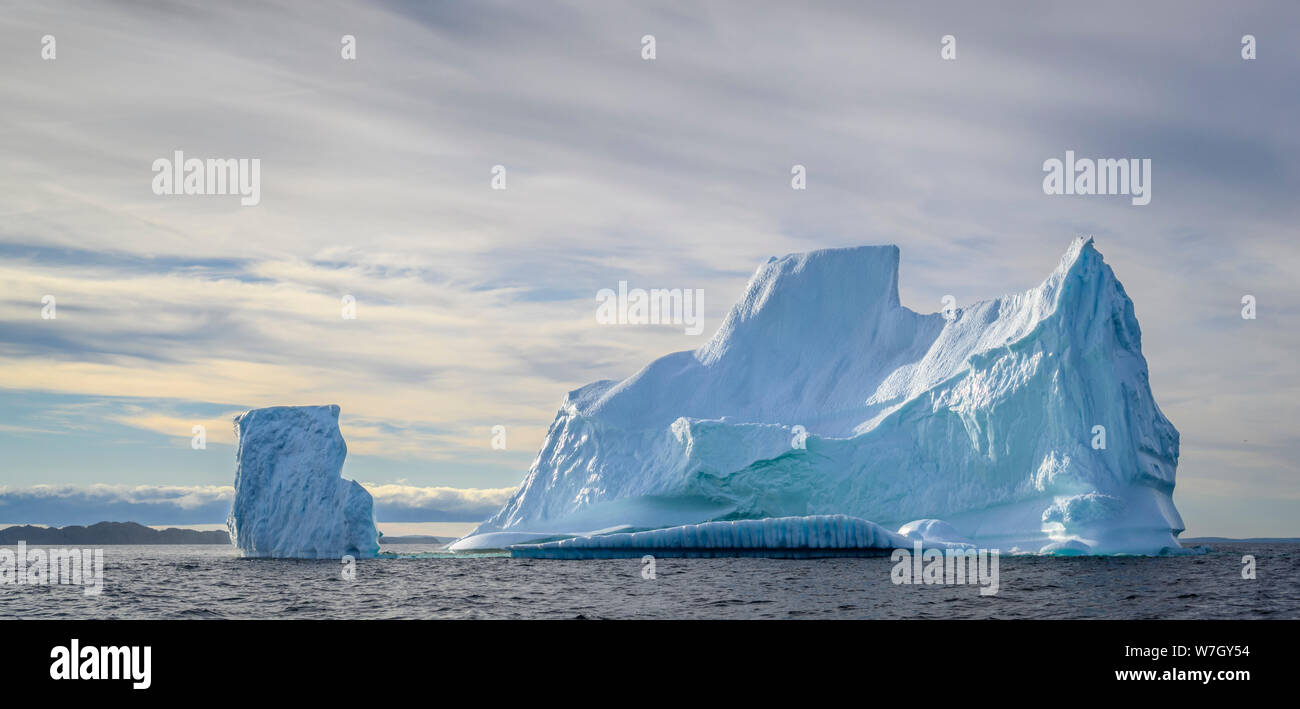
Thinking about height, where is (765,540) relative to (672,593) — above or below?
below

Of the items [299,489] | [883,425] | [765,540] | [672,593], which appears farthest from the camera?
[883,425]

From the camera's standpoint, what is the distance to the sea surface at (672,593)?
19688 mm

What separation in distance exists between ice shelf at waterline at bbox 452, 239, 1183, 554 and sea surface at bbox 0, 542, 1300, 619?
17.4ft

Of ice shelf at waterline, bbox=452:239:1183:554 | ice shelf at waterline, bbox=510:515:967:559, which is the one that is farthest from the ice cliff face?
ice shelf at waterline, bbox=510:515:967:559

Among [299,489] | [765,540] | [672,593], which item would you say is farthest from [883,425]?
[299,489]

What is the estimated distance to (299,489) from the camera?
1566 inches

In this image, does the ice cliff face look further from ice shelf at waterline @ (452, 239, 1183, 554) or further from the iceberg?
the iceberg

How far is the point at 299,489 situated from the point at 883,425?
74.2 ft

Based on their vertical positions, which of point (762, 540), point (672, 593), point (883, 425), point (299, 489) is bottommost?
point (762, 540)

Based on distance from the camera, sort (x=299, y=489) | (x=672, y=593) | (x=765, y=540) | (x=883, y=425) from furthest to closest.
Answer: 1. (x=883, y=425)
2. (x=299, y=489)
3. (x=765, y=540)
4. (x=672, y=593)

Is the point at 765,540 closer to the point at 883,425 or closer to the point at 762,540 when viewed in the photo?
the point at 762,540

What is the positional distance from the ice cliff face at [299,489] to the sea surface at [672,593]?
14.5ft
